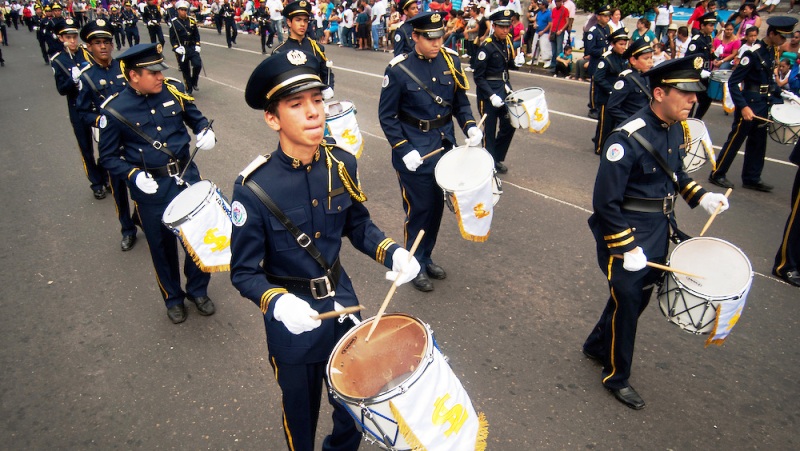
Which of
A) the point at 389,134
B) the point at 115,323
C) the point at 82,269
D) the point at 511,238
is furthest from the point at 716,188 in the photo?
the point at 82,269

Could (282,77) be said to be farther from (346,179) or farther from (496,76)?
(496,76)

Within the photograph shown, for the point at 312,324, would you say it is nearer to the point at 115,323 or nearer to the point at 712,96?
the point at 115,323

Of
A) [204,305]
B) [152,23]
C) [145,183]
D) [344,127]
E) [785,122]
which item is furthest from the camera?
[152,23]

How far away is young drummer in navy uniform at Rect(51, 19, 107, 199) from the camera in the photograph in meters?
6.94

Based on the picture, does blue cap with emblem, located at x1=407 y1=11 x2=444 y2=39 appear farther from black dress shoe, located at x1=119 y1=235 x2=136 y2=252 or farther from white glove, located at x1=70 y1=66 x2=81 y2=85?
white glove, located at x1=70 y1=66 x2=81 y2=85

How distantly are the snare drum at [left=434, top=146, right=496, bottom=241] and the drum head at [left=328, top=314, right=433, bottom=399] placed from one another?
2.01 m

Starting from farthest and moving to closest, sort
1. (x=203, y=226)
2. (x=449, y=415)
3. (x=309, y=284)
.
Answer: (x=203, y=226) → (x=309, y=284) → (x=449, y=415)

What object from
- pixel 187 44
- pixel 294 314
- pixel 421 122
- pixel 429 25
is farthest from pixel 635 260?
pixel 187 44

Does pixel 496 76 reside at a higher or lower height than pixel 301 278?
higher

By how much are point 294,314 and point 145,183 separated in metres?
2.52

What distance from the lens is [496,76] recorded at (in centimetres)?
744

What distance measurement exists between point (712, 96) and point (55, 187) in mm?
11201

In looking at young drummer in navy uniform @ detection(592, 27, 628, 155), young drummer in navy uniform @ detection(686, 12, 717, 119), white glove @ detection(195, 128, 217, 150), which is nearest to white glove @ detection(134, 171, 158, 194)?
white glove @ detection(195, 128, 217, 150)

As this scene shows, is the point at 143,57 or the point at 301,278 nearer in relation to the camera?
the point at 301,278
